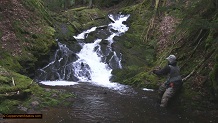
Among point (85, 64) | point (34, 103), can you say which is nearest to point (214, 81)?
point (34, 103)

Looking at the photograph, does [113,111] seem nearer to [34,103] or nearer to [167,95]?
[167,95]

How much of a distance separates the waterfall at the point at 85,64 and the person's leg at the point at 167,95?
400cm

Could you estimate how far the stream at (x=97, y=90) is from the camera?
796 cm

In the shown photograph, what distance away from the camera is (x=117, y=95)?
1084 cm

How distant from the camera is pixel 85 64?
1596cm

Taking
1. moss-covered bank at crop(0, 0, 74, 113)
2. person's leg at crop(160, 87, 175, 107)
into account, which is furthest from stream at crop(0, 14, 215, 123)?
moss-covered bank at crop(0, 0, 74, 113)

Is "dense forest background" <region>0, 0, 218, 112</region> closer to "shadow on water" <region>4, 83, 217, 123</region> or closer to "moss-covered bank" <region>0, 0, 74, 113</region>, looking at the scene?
"moss-covered bank" <region>0, 0, 74, 113</region>

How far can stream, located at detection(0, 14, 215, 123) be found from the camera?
314 inches

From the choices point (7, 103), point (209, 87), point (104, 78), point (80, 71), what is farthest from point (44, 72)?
point (209, 87)

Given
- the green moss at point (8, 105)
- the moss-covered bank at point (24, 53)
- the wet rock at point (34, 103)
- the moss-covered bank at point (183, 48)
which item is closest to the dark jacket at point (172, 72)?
the moss-covered bank at point (183, 48)

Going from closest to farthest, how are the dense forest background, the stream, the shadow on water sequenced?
the shadow on water
the stream
the dense forest background

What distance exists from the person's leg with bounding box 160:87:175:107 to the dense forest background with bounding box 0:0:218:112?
689mm

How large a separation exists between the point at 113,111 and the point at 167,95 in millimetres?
2007

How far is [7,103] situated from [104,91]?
468cm
